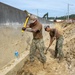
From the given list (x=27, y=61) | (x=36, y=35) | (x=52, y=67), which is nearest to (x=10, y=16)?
(x=36, y=35)

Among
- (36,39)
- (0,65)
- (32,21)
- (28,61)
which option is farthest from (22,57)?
(0,65)

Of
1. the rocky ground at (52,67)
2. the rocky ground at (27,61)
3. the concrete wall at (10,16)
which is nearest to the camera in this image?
the concrete wall at (10,16)

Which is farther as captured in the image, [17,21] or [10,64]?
[17,21]

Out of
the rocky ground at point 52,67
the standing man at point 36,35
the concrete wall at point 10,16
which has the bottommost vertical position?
the rocky ground at point 52,67

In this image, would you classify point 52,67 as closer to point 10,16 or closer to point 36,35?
point 36,35

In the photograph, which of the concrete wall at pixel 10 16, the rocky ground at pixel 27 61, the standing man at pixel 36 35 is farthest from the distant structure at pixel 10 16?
the standing man at pixel 36 35

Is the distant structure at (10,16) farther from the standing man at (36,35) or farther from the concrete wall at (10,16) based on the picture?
the standing man at (36,35)

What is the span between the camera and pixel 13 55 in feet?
26.7

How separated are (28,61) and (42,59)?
1.89ft

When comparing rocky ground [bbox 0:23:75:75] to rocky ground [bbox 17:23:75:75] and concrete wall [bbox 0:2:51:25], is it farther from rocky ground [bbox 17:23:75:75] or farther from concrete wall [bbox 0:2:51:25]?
concrete wall [bbox 0:2:51:25]

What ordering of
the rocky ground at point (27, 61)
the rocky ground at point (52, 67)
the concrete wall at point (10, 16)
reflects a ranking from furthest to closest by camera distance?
the rocky ground at point (52, 67) < the rocky ground at point (27, 61) < the concrete wall at point (10, 16)

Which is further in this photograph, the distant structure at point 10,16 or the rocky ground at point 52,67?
the rocky ground at point 52,67

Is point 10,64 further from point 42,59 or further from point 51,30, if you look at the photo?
point 51,30

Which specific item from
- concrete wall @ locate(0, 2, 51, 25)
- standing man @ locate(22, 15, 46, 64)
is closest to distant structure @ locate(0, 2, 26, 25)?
concrete wall @ locate(0, 2, 51, 25)
